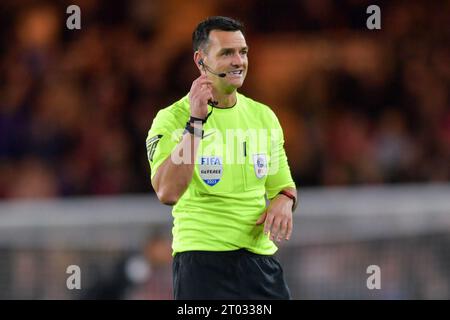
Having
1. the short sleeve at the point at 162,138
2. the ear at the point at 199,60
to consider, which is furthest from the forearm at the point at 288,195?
the ear at the point at 199,60

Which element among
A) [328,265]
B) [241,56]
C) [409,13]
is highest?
[409,13]

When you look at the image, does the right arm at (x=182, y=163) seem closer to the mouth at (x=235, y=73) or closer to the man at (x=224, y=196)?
the man at (x=224, y=196)

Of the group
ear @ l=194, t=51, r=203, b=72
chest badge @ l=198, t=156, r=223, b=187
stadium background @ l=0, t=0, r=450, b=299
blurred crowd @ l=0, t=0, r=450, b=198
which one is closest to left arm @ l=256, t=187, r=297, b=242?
chest badge @ l=198, t=156, r=223, b=187

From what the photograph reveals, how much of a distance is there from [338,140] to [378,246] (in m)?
2.26

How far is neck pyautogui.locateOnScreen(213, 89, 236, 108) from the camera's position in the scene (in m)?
5.35

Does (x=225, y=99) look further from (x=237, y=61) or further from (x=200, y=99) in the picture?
(x=200, y=99)

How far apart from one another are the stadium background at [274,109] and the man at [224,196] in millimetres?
2955

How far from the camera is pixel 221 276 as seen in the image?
5.22 m

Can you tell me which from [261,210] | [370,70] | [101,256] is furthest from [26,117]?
[261,210]

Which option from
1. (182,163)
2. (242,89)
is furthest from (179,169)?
(242,89)

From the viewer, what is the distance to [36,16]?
436 inches

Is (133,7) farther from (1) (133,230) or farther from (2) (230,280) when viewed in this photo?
(2) (230,280)

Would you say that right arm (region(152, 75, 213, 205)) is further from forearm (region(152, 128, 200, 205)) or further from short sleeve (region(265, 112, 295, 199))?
short sleeve (region(265, 112, 295, 199))

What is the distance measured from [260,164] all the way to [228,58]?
1.74 ft
